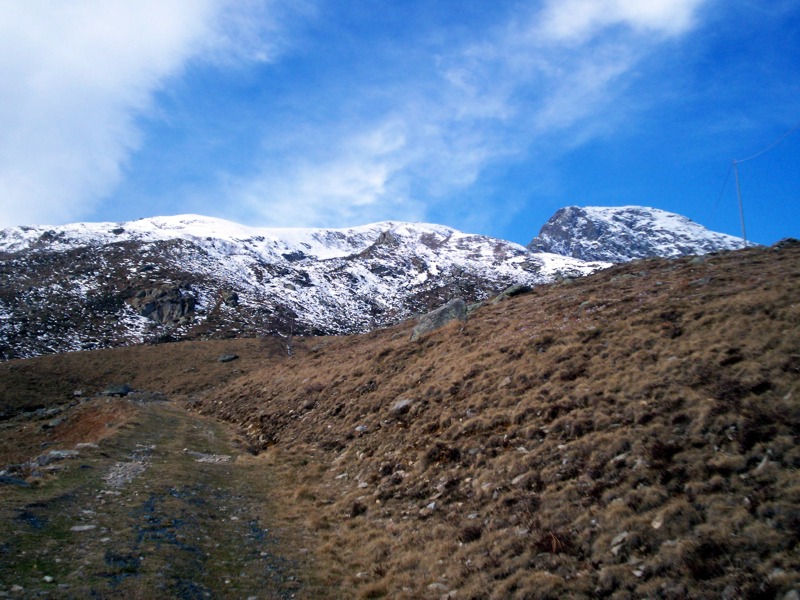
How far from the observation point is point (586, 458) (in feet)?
33.3

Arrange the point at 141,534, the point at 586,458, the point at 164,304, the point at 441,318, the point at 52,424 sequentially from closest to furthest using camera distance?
1. the point at 141,534
2. the point at 586,458
3. the point at 52,424
4. the point at 441,318
5. the point at 164,304

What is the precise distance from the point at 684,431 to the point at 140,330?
263ft

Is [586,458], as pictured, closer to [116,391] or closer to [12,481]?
[12,481]

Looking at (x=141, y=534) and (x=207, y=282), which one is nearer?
(x=141, y=534)

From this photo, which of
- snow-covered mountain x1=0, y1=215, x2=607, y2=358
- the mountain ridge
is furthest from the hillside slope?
snow-covered mountain x1=0, y1=215, x2=607, y2=358

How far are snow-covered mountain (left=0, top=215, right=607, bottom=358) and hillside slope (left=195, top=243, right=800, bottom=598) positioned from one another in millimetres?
56458

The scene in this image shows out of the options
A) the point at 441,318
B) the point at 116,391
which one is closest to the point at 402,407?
the point at 441,318

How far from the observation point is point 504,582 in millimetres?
7469

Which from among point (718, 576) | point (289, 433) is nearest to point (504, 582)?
point (718, 576)

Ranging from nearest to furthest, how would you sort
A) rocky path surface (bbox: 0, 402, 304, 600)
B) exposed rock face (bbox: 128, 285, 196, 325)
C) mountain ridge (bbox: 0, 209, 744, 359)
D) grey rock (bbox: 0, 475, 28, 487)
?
rocky path surface (bbox: 0, 402, 304, 600)
grey rock (bbox: 0, 475, 28, 487)
mountain ridge (bbox: 0, 209, 744, 359)
exposed rock face (bbox: 128, 285, 196, 325)

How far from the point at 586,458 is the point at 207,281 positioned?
9791 cm

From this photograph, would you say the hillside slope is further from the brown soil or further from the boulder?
the boulder

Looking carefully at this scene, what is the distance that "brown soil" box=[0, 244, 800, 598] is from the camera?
7074mm

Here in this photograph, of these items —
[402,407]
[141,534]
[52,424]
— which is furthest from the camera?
[52,424]
